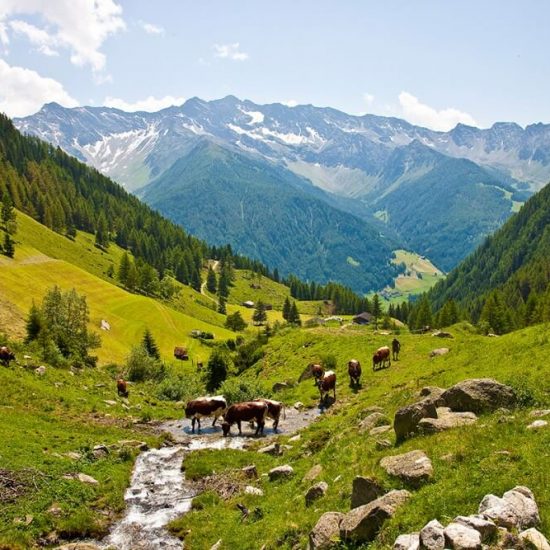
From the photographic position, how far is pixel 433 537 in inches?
452

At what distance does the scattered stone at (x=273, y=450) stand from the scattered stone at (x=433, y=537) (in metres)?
19.9

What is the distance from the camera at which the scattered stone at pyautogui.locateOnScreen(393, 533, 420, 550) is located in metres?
12.1

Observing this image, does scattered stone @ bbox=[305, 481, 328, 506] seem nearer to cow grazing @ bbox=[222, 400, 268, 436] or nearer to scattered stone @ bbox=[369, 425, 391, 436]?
scattered stone @ bbox=[369, 425, 391, 436]

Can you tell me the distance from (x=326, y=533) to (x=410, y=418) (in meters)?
7.77

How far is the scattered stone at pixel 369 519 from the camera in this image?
47.2 ft

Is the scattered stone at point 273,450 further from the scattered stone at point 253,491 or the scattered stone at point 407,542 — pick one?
the scattered stone at point 407,542

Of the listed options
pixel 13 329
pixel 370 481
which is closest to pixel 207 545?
pixel 370 481

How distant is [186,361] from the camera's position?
112188 mm

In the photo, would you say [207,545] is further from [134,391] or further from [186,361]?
[186,361]

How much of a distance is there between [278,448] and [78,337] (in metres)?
53.8

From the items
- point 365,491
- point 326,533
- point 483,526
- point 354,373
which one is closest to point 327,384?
point 354,373

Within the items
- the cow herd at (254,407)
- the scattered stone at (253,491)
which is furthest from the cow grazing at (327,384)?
the scattered stone at (253,491)

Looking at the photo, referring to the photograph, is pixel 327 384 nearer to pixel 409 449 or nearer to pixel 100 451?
pixel 100 451

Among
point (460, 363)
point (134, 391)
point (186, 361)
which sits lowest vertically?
point (186, 361)
